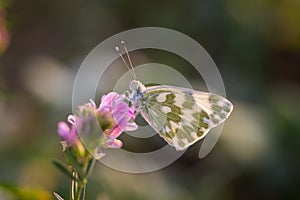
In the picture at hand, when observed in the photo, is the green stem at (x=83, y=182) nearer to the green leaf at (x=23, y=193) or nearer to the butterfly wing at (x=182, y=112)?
the green leaf at (x=23, y=193)

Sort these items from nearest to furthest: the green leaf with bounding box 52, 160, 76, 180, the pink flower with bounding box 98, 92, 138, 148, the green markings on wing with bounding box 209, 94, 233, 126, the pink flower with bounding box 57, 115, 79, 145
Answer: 1. the green leaf with bounding box 52, 160, 76, 180
2. the pink flower with bounding box 57, 115, 79, 145
3. the pink flower with bounding box 98, 92, 138, 148
4. the green markings on wing with bounding box 209, 94, 233, 126

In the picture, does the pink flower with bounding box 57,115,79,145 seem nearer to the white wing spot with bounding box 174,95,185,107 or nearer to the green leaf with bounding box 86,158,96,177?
the green leaf with bounding box 86,158,96,177

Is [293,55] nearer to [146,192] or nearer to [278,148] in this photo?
[278,148]

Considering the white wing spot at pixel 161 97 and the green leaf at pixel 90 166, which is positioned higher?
the white wing spot at pixel 161 97

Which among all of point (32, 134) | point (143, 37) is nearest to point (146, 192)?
point (32, 134)

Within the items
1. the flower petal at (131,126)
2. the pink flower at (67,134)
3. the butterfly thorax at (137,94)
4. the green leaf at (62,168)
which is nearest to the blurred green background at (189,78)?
the butterfly thorax at (137,94)

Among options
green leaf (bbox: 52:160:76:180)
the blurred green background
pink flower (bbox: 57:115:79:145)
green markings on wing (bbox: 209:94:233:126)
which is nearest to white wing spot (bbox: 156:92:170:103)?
green markings on wing (bbox: 209:94:233:126)
